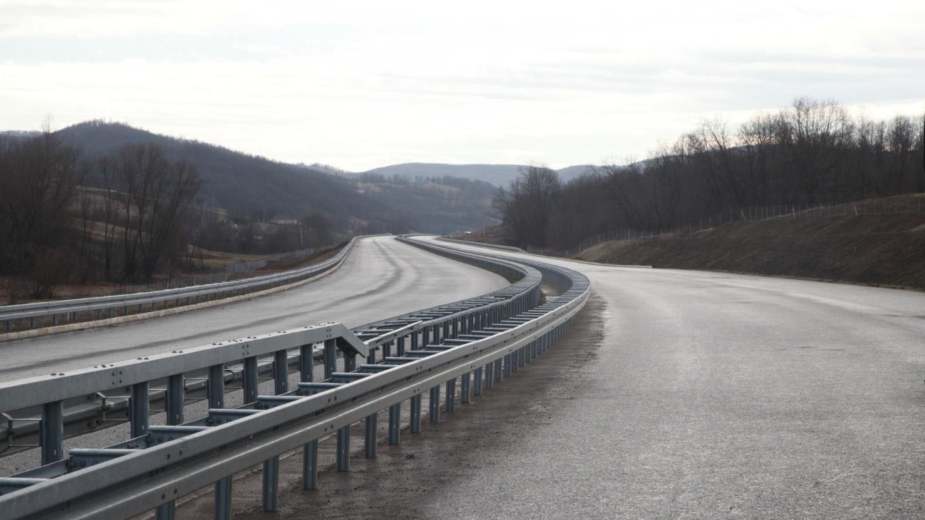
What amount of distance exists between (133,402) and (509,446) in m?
4.19

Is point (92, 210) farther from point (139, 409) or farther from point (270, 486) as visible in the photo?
point (139, 409)

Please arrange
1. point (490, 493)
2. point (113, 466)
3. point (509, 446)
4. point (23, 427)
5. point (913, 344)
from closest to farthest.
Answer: point (113, 466)
point (23, 427)
point (490, 493)
point (509, 446)
point (913, 344)

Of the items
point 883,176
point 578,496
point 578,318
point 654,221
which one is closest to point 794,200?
point 883,176

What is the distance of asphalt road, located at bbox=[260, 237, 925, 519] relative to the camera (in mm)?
7609

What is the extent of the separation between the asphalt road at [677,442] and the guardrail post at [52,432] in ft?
6.15

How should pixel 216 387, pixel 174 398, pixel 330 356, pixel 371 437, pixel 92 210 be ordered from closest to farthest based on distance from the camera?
1. pixel 174 398
2. pixel 216 387
3. pixel 371 437
4. pixel 330 356
5. pixel 92 210

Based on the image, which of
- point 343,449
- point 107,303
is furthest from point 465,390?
point 107,303

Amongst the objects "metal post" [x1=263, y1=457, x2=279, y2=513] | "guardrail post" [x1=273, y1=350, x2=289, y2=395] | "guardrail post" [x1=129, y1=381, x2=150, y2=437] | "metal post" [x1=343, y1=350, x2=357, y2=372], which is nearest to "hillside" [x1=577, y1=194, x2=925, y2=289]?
"metal post" [x1=343, y1=350, x2=357, y2=372]

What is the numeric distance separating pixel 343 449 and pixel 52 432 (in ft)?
10.3

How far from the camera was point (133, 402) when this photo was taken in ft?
21.5

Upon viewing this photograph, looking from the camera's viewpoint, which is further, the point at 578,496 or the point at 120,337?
the point at 120,337

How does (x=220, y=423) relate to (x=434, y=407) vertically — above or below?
above

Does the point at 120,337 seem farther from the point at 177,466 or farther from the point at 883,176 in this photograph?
the point at 883,176

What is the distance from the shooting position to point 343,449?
28.7 ft
